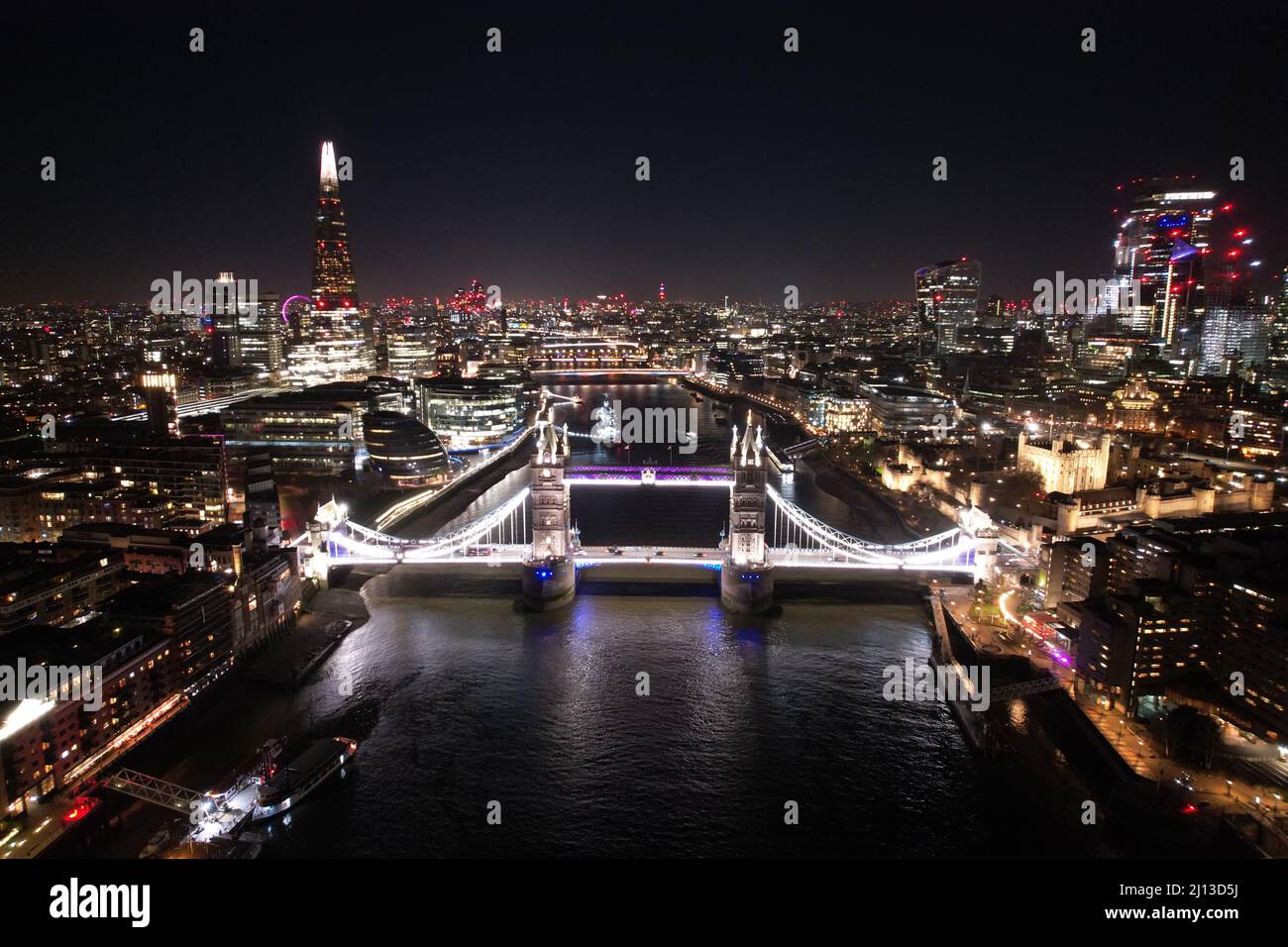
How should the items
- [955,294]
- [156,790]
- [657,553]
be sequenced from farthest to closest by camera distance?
1. [955,294]
2. [657,553]
3. [156,790]

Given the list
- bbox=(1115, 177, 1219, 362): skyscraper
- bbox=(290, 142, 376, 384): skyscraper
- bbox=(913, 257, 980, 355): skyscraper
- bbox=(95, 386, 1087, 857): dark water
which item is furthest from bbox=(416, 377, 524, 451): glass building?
bbox=(913, 257, 980, 355): skyscraper

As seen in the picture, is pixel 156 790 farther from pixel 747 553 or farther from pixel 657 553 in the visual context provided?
pixel 747 553

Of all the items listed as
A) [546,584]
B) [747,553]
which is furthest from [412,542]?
[747,553]

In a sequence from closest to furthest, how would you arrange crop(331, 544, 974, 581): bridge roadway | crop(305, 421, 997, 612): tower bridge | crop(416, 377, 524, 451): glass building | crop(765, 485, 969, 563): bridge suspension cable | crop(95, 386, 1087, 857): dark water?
crop(95, 386, 1087, 857): dark water, crop(305, 421, 997, 612): tower bridge, crop(331, 544, 974, 581): bridge roadway, crop(765, 485, 969, 563): bridge suspension cable, crop(416, 377, 524, 451): glass building

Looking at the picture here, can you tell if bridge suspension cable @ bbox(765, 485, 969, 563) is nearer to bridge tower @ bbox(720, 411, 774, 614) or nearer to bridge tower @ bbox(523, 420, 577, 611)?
bridge tower @ bbox(720, 411, 774, 614)

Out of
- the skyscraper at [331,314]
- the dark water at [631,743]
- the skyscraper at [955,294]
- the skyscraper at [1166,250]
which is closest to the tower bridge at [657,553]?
the dark water at [631,743]
